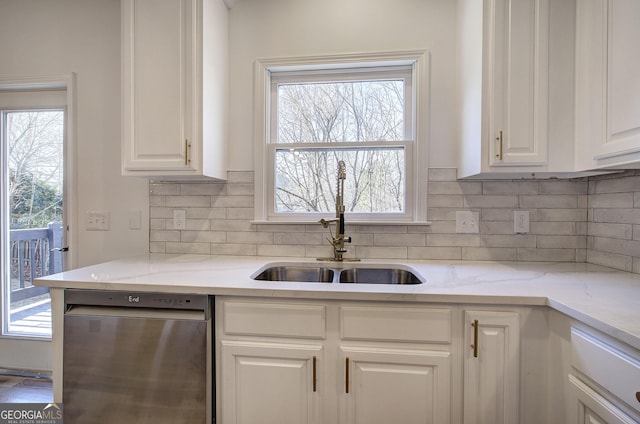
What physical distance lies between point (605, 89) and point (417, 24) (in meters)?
1.03

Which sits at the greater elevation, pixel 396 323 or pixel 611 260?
pixel 611 260

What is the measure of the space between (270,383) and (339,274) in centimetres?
66

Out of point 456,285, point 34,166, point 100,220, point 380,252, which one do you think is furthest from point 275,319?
point 34,166

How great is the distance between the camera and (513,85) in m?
1.45

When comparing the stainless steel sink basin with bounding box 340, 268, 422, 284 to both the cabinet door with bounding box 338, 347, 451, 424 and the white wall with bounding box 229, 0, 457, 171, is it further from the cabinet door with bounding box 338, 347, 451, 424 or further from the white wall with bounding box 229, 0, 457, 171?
the white wall with bounding box 229, 0, 457, 171

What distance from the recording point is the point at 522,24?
1428 mm

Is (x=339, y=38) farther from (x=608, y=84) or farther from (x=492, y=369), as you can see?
(x=492, y=369)

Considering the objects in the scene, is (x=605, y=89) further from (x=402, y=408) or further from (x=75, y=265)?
(x=75, y=265)

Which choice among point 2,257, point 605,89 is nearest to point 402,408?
point 605,89

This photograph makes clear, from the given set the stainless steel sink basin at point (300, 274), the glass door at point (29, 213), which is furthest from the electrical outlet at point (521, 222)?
the glass door at point (29, 213)

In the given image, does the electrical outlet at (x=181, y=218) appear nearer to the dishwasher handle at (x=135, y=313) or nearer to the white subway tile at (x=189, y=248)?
the white subway tile at (x=189, y=248)

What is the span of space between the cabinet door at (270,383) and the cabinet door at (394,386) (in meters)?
0.13

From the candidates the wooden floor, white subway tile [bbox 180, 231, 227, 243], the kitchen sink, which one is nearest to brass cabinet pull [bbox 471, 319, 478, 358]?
the kitchen sink

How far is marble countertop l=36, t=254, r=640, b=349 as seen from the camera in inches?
38.8
